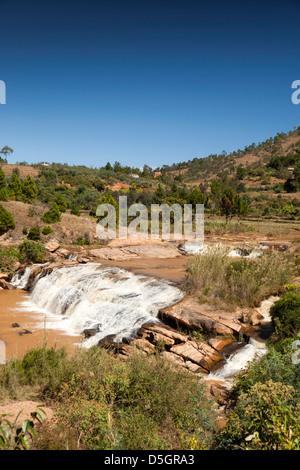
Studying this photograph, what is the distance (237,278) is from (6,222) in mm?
16179

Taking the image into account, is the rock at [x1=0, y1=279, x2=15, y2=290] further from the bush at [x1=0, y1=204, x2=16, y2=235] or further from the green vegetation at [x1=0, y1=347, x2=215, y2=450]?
the green vegetation at [x1=0, y1=347, x2=215, y2=450]

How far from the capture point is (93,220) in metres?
25.1

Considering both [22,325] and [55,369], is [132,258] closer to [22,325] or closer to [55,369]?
[22,325]

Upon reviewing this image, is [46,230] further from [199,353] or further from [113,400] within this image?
[113,400]

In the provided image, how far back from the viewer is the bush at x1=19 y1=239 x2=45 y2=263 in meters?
16.4

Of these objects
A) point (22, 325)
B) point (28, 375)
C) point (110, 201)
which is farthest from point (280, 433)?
point (110, 201)

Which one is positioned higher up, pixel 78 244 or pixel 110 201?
pixel 110 201

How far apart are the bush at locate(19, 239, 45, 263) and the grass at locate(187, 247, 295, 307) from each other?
32.8 ft

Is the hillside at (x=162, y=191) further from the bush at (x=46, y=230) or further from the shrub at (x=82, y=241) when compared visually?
the bush at (x=46, y=230)

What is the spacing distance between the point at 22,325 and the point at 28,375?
5665 millimetres

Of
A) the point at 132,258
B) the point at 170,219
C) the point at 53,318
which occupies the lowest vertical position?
the point at 53,318

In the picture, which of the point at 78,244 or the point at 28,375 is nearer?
the point at 28,375

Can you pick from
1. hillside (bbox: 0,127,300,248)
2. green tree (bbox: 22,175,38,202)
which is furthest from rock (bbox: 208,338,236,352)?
green tree (bbox: 22,175,38,202)

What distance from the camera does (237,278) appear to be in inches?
329
